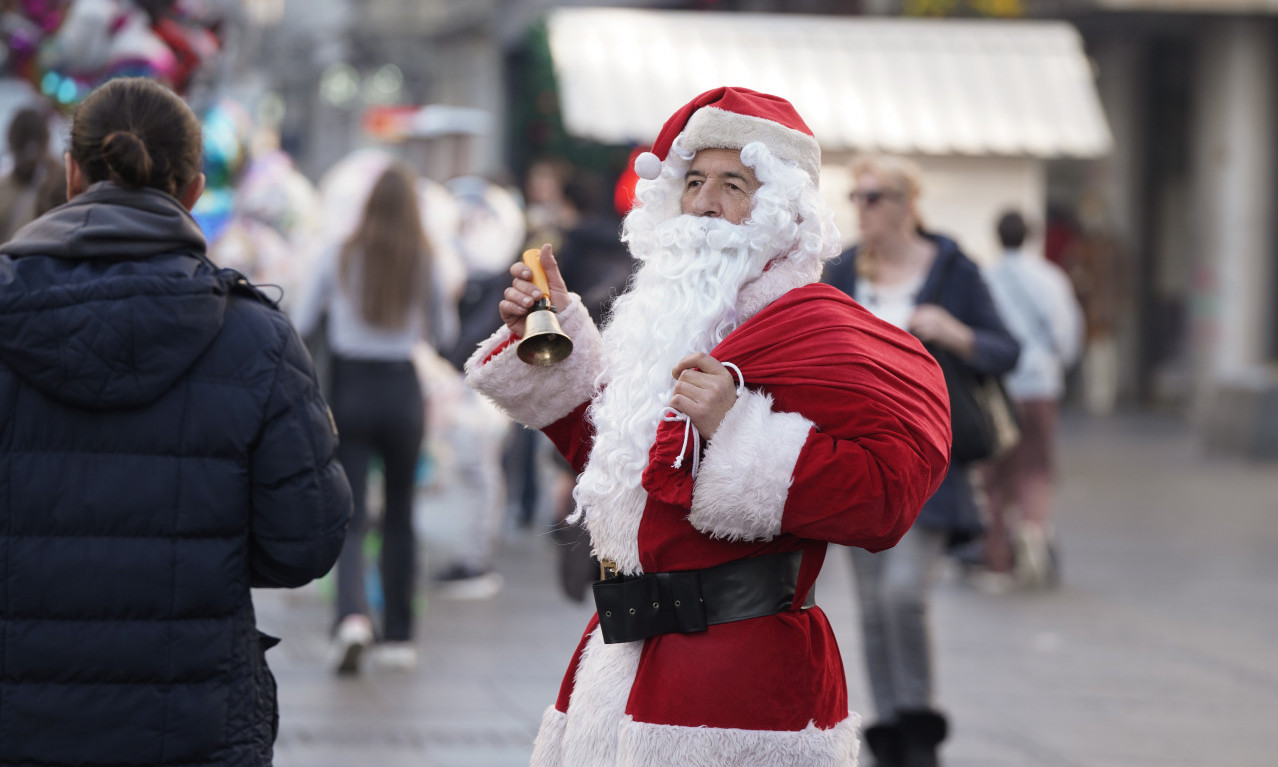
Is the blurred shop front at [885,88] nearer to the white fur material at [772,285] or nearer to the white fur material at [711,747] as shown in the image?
the white fur material at [772,285]

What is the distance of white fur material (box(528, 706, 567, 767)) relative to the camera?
3236mm

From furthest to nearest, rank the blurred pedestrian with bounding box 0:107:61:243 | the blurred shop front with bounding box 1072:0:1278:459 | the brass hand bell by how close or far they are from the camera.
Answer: the blurred shop front with bounding box 1072:0:1278:459 < the blurred pedestrian with bounding box 0:107:61:243 < the brass hand bell

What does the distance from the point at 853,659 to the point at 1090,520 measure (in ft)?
18.2

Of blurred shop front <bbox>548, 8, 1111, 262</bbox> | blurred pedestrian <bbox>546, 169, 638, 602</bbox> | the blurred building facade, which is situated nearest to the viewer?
blurred pedestrian <bbox>546, 169, 638, 602</bbox>

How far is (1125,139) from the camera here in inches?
915

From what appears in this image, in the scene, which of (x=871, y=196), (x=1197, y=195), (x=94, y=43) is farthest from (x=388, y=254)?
(x=1197, y=195)

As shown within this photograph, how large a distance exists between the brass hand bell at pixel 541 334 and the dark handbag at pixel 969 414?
8.08 feet

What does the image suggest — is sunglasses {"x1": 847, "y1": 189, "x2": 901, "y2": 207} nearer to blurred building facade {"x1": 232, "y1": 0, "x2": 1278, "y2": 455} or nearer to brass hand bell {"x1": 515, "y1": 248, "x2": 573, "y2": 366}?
brass hand bell {"x1": 515, "y1": 248, "x2": 573, "y2": 366}

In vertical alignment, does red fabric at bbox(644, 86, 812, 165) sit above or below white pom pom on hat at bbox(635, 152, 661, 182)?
above

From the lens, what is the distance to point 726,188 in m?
3.33

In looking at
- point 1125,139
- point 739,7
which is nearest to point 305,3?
point 739,7

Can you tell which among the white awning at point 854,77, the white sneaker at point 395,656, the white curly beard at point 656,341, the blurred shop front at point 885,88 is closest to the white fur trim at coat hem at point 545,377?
the white curly beard at point 656,341

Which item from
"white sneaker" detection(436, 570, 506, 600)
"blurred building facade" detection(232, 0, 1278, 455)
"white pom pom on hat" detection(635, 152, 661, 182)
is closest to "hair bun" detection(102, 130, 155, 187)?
"white pom pom on hat" detection(635, 152, 661, 182)

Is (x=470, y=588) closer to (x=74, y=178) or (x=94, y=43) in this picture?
(x=94, y=43)
